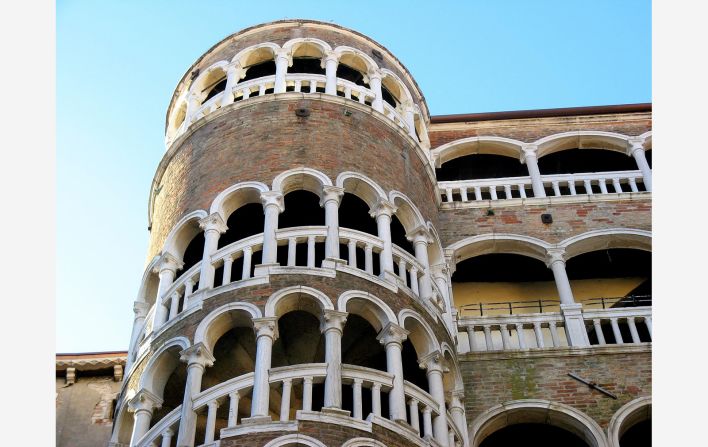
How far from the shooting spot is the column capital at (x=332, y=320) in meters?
13.0

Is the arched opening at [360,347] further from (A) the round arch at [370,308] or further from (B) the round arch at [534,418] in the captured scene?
(B) the round arch at [534,418]

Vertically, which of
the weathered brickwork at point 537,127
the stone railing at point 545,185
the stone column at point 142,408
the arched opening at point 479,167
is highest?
the weathered brickwork at point 537,127

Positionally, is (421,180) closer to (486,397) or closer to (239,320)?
(486,397)

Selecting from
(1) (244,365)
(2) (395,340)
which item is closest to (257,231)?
(1) (244,365)

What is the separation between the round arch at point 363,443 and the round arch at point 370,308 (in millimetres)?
2313

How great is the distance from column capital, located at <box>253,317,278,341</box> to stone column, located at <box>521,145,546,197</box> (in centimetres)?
849

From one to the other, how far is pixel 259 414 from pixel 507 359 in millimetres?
5436

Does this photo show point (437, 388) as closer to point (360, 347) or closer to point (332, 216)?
point (360, 347)

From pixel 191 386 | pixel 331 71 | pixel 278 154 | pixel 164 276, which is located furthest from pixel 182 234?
pixel 331 71

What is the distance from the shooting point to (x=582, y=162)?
22.3m

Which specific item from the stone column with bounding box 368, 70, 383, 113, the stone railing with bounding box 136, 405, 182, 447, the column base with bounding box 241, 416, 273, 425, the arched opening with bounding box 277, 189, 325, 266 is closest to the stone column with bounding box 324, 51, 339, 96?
the stone column with bounding box 368, 70, 383, 113

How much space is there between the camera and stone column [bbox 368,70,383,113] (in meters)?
18.9

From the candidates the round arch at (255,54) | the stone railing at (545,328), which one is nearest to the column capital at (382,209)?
the stone railing at (545,328)

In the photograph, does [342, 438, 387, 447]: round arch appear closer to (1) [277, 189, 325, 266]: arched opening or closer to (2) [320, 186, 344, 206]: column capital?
(2) [320, 186, 344, 206]: column capital
